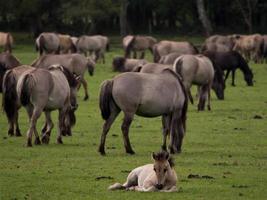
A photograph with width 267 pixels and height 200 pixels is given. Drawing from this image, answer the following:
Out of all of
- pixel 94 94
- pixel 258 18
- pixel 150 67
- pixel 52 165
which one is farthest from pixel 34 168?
pixel 258 18

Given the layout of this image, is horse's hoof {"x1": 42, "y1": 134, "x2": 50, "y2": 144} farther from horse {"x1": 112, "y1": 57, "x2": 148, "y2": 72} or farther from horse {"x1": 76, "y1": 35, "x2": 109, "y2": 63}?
horse {"x1": 76, "y1": 35, "x2": 109, "y2": 63}

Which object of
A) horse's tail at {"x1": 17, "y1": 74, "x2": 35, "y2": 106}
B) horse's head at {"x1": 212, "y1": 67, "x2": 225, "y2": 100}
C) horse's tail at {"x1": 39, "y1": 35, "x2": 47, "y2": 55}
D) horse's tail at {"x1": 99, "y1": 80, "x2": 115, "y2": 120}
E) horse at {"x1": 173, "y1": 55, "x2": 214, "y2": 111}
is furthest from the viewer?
horse's tail at {"x1": 39, "y1": 35, "x2": 47, "y2": 55}

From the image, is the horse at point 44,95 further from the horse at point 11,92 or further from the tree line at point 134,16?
the tree line at point 134,16

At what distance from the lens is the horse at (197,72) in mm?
29156

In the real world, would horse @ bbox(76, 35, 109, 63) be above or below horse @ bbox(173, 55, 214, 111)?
below

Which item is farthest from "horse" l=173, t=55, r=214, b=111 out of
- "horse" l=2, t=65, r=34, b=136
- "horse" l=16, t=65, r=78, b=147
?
"horse" l=2, t=65, r=34, b=136

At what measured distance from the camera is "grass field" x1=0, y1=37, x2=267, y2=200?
13.3 meters

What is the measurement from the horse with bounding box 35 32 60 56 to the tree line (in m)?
20.1

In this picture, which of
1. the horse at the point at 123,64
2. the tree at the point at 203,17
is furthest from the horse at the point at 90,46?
the tree at the point at 203,17

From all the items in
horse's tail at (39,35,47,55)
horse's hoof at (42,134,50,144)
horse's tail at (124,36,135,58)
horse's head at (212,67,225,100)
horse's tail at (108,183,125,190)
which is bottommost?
horse's tail at (124,36,135,58)

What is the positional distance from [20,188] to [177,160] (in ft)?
14.0

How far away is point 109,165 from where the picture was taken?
1628 cm

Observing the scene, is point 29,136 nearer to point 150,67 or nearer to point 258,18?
point 150,67

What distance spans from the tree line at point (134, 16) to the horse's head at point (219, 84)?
42940mm
